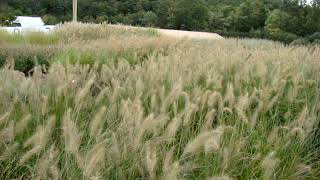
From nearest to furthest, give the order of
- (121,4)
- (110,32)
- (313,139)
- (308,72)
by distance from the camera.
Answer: (313,139), (308,72), (110,32), (121,4)

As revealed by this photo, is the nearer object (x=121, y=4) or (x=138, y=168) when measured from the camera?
(x=138, y=168)

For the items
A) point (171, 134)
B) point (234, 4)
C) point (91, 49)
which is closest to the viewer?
point (171, 134)

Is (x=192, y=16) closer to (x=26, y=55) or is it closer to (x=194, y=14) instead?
(x=194, y=14)

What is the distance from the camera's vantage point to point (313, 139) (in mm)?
3928

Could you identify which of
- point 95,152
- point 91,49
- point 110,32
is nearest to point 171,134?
point 95,152

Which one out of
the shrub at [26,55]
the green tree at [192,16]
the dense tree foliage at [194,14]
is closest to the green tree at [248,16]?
the dense tree foliage at [194,14]

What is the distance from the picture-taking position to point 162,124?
3047 mm

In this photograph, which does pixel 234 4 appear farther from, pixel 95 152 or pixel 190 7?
pixel 95 152

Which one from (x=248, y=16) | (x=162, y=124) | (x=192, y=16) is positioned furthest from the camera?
(x=248, y=16)

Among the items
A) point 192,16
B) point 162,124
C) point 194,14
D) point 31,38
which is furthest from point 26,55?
point 194,14

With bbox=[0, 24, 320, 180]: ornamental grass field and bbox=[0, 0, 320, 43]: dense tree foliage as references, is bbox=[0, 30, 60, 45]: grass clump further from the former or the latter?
bbox=[0, 0, 320, 43]: dense tree foliage

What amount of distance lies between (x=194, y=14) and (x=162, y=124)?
99.4 ft

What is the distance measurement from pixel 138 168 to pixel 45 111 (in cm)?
93

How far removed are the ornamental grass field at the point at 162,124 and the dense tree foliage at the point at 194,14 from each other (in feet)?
77.1
